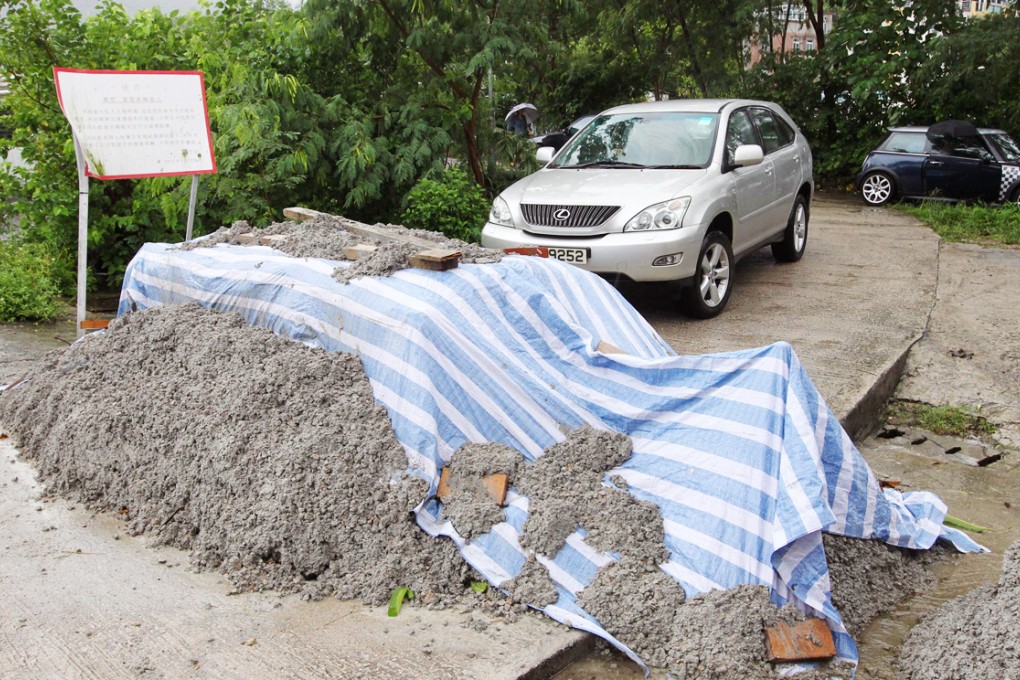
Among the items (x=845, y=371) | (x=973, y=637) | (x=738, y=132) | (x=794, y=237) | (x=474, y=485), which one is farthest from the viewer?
(x=794, y=237)

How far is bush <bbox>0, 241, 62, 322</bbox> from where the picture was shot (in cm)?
729

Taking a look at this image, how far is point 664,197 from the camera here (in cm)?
709

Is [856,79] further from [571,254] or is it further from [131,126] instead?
Answer: [131,126]

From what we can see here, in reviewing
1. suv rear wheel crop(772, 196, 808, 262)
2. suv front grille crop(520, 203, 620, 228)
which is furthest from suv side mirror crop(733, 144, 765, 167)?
suv rear wheel crop(772, 196, 808, 262)

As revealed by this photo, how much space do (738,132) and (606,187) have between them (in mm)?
1768

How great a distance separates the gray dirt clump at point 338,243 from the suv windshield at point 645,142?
10.8 feet

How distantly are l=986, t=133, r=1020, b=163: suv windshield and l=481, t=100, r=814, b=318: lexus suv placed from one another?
6.41 m

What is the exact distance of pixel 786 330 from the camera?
7.12m

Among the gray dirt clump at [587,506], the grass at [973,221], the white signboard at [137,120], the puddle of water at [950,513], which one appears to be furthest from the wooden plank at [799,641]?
the grass at [973,221]

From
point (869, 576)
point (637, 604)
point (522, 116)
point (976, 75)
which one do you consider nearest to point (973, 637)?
point (869, 576)

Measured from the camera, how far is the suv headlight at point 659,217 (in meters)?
6.96

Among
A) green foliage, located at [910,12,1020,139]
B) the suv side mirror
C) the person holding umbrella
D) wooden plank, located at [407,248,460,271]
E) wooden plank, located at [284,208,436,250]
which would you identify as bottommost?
wooden plank, located at [407,248,460,271]

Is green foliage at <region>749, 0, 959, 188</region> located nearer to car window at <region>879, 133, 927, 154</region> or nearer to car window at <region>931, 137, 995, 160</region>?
car window at <region>879, 133, 927, 154</region>

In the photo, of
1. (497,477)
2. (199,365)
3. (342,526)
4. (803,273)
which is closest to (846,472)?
(497,477)
